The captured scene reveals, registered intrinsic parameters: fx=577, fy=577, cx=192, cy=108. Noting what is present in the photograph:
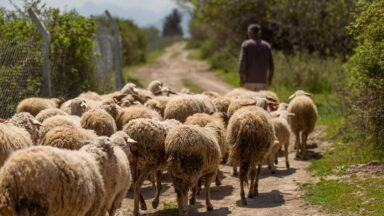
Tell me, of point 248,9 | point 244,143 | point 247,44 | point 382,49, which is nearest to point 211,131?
point 244,143

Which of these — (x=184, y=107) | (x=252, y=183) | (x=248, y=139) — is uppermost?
(x=184, y=107)

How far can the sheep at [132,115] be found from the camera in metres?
9.90

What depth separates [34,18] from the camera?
13055 mm

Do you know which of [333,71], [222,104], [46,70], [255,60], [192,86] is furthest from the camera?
[192,86]

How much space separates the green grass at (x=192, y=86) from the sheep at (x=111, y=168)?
49.2 ft

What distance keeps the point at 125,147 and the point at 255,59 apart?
24.5ft

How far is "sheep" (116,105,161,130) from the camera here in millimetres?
9898

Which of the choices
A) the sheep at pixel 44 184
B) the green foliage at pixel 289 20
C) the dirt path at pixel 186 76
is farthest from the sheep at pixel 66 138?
the green foliage at pixel 289 20

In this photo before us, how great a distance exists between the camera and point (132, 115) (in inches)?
393

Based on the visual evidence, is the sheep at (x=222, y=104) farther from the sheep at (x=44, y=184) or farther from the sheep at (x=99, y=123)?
the sheep at (x=44, y=184)

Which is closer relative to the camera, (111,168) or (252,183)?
(111,168)

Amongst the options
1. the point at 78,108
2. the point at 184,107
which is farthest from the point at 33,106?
the point at 184,107

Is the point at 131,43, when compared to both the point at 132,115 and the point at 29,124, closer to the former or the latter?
the point at 132,115

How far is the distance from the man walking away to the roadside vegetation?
1931 millimetres
